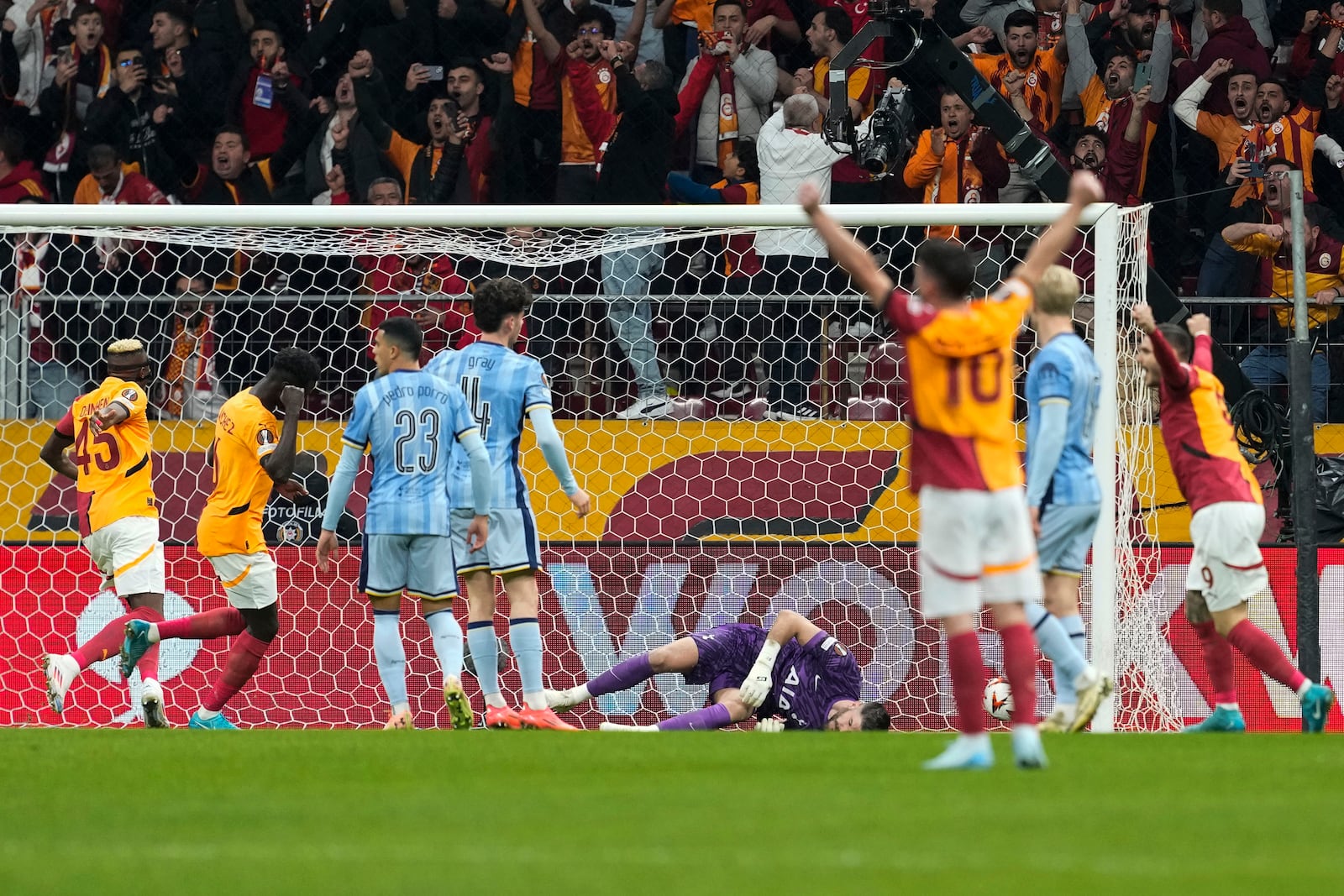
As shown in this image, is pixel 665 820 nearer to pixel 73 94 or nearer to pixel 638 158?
pixel 638 158

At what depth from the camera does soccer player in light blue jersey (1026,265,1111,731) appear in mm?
7246

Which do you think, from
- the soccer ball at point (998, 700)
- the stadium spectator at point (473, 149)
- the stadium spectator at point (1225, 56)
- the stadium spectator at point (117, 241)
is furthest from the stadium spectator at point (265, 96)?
the soccer ball at point (998, 700)

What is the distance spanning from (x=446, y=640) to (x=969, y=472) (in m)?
3.82

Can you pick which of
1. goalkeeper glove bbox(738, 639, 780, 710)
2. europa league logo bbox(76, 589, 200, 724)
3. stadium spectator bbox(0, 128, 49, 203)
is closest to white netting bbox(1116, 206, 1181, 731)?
goalkeeper glove bbox(738, 639, 780, 710)

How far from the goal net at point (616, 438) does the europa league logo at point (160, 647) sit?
22 millimetres

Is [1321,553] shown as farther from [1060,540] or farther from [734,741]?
[734,741]

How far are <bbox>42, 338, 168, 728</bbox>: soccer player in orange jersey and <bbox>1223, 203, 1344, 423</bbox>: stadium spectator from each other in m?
7.01

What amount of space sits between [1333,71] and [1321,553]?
4303 mm

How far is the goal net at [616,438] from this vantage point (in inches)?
399

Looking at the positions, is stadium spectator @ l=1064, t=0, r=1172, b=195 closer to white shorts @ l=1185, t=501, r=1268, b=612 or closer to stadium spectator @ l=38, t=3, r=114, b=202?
white shorts @ l=1185, t=501, r=1268, b=612

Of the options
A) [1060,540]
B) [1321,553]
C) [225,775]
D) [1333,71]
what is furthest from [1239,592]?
[1333,71]

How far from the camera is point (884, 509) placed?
1110 cm

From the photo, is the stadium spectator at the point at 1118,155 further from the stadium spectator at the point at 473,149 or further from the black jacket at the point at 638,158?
the stadium spectator at the point at 473,149

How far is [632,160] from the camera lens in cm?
1302
